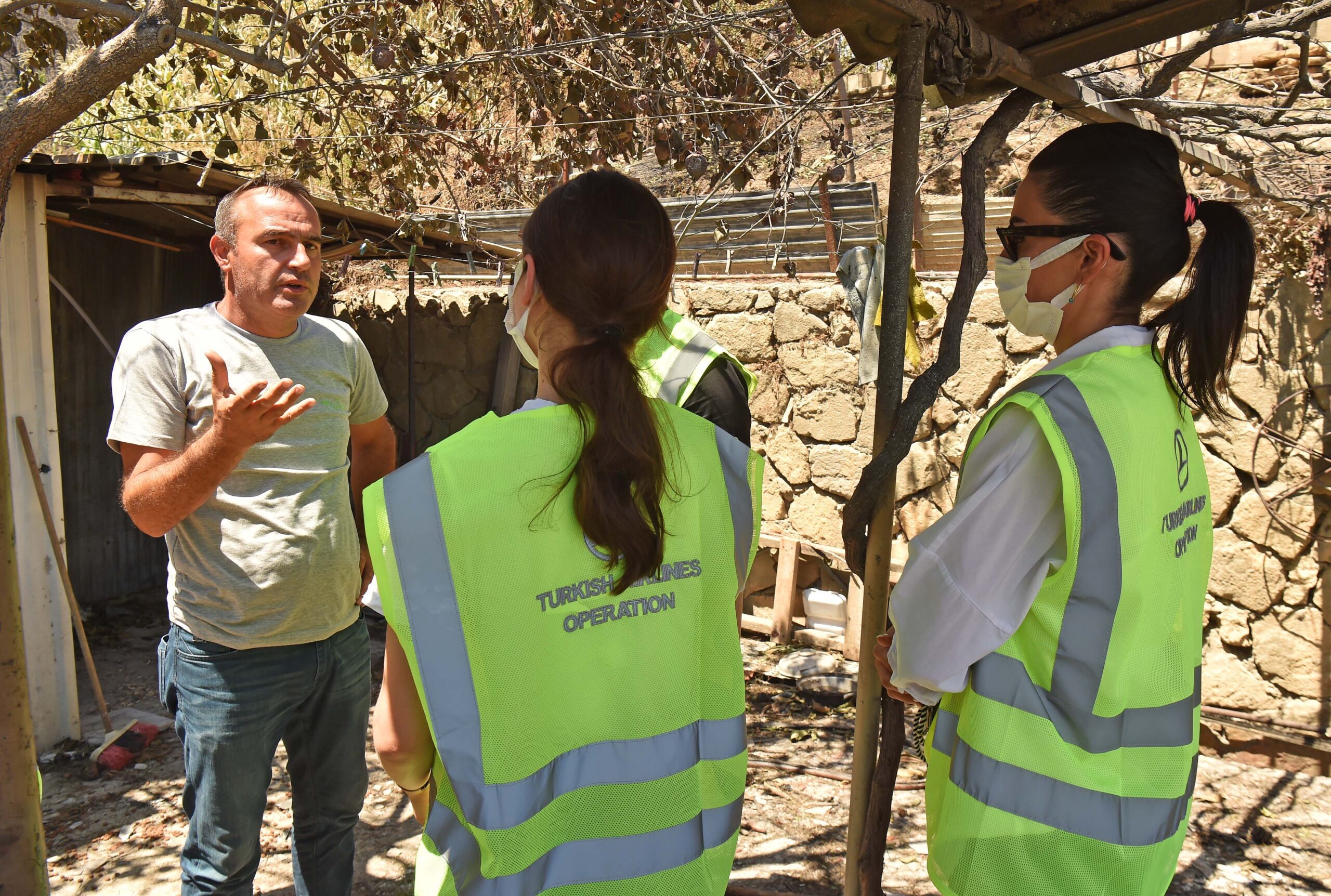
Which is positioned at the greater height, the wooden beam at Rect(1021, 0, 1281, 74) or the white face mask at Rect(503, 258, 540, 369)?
the wooden beam at Rect(1021, 0, 1281, 74)

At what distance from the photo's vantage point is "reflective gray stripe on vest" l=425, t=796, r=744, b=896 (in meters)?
1.23

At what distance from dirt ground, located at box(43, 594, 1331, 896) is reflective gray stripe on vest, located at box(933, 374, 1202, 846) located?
2142 mm

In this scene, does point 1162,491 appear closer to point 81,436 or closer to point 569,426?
point 569,426

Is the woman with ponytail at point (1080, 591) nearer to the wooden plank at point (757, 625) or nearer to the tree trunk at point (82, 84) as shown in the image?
the tree trunk at point (82, 84)

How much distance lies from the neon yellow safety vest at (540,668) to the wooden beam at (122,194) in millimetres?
4531

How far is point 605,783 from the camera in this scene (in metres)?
1.28

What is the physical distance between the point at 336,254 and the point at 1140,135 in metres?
6.16

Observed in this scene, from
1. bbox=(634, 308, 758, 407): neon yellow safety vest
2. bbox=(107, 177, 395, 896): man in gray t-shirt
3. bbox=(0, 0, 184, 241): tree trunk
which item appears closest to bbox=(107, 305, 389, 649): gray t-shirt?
bbox=(107, 177, 395, 896): man in gray t-shirt

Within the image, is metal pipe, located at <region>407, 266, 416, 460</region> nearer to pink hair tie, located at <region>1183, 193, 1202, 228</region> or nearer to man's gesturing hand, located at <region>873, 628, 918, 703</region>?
man's gesturing hand, located at <region>873, 628, 918, 703</region>

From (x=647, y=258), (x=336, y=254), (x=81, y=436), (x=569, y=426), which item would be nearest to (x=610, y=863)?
(x=569, y=426)

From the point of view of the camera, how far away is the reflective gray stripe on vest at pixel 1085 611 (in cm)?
143

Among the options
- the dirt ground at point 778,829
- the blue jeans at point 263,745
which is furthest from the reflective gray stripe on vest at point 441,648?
the dirt ground at point 778,829

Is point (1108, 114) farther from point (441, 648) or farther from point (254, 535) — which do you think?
point (254, 535)

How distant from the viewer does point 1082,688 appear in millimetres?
1439
